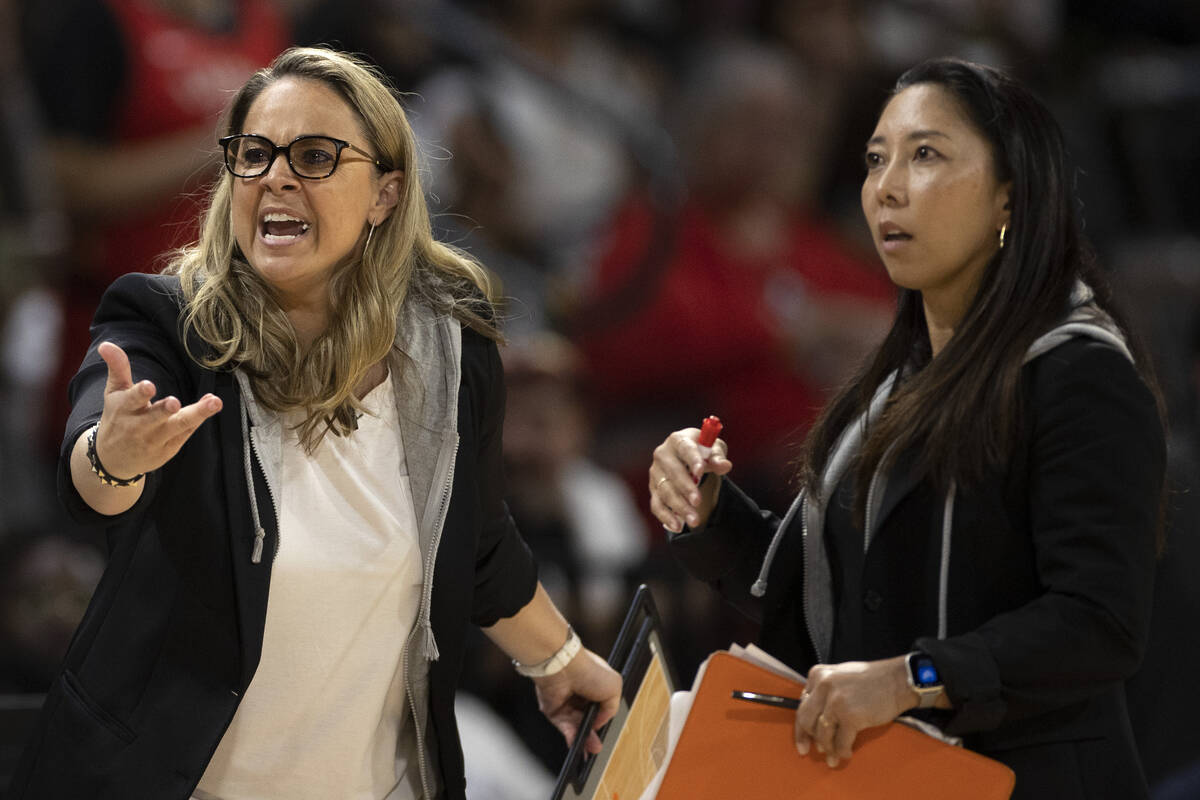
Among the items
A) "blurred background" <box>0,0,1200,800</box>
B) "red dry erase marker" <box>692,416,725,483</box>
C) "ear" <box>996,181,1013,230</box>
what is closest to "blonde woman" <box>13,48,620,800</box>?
"red dry erase marker" <box>692,416,725,483</box>

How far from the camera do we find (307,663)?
5.66ft

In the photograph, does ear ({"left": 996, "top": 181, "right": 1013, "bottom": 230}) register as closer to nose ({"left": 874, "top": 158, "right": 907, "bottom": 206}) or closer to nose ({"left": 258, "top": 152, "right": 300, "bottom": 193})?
nose ({"left": 874, "top": 158, "right": 907, "bottom": 206})

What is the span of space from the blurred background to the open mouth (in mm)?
1230

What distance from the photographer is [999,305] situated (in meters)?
1.84

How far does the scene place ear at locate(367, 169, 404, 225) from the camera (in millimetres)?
1933

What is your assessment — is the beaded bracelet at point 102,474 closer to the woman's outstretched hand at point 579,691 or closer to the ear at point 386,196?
the ear at point 386,196

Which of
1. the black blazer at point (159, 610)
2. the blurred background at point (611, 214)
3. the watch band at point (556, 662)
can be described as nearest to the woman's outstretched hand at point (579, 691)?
the watch band at point (556, 662)

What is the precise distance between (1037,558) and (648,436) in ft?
10.3

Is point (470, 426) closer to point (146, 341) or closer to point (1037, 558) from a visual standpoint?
point (146, 341)

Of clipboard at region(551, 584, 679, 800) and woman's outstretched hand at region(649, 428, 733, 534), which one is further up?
woman's outstretched hand at region(649, 428, 733, 534)

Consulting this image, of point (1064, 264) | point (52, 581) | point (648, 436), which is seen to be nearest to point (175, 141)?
point (52, 581)

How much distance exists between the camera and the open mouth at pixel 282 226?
1810 millimetres

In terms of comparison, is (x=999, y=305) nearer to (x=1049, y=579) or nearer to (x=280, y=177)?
(x=1049, y=579)

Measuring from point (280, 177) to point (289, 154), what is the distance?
0.04 m
